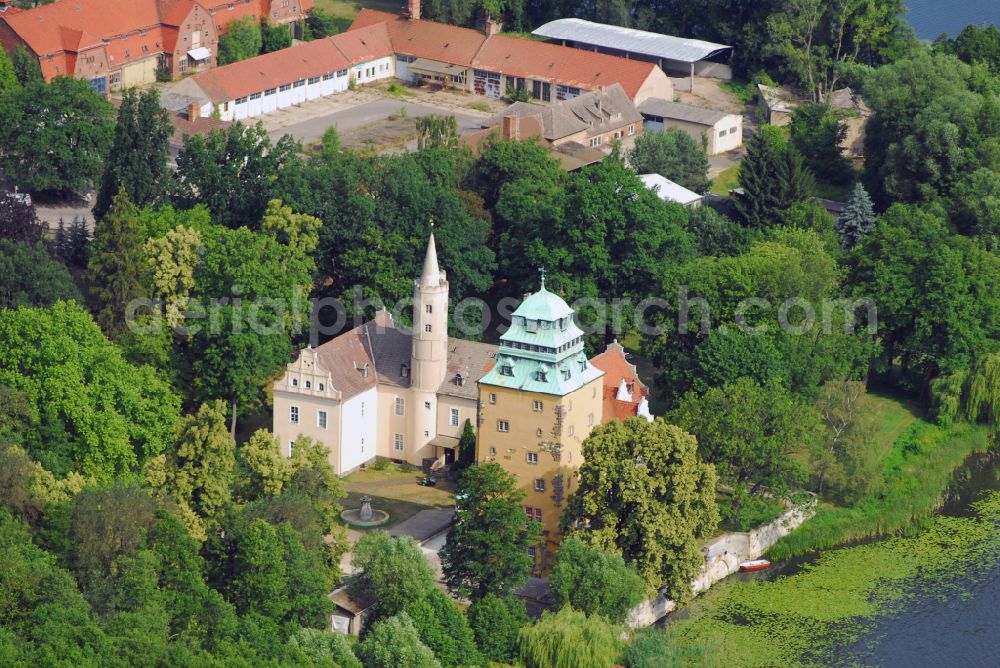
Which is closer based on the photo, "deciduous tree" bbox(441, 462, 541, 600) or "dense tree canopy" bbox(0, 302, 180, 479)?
"deciduous tree" bbox(441, 462, 541, 600)

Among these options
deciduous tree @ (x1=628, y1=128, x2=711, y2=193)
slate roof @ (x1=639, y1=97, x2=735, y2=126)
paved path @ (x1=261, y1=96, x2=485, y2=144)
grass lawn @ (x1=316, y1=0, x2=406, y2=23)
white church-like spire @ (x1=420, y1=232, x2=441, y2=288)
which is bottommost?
white church-like spire @ (x1=420, y1=232, x2=441, y2=288)

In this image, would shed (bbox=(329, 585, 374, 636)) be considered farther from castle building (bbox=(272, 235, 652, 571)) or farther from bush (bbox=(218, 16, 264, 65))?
bush (bbox=(218, 16, 264, 65))

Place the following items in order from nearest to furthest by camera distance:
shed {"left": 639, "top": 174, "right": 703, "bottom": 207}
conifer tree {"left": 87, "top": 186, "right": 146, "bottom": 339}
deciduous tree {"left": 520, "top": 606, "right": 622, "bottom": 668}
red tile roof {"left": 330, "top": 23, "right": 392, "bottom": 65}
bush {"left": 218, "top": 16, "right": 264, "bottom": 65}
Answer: deciduous tree {"left": 520, "top": 606, "right": 622, "bottom": 668} → conifer tree {"left": 87, "top": 186, "right": 146, "bottom": 339} → shed {"left": 639, "top": 174, "right": 703, "bottom": 207} → bush {"left": 218, "top": 16, "right": 264, "bottom": 65} → red tile roof {"left": 330, "top": 23, "right": 392, "bottom": 65}

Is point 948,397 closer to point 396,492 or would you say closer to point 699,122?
point 396,492

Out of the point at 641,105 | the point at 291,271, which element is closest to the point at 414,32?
the point at 641,105

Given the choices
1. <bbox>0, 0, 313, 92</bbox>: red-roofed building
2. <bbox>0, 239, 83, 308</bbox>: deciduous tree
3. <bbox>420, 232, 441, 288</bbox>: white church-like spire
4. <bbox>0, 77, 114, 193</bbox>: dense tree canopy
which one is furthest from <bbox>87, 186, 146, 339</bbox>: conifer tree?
<bbox>0, 0, 313, 92</bbox>: red-roofed building

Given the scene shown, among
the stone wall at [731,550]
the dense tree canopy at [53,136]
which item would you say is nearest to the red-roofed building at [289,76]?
the dense tree canopy at [53,136]

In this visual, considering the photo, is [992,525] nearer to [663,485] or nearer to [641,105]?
[663,485]

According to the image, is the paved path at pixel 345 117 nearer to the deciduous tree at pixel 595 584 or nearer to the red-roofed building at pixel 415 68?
the red-roofed building at pixel 415 68
